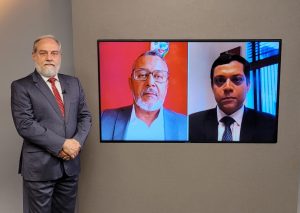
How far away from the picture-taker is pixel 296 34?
2.27 meters

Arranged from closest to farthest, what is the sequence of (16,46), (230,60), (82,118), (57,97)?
(57,97), (82,118), (230,60), (16,46)

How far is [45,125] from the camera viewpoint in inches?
76.7

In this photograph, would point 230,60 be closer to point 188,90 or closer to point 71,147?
point 188,90

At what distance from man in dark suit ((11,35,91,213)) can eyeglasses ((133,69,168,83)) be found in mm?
500

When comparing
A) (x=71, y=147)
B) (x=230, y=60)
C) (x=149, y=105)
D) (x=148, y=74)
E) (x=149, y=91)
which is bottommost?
(x=71, y=147)

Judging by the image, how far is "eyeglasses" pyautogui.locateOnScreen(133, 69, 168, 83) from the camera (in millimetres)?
2316

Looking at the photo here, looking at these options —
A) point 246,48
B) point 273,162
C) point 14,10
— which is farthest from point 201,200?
point 14,10

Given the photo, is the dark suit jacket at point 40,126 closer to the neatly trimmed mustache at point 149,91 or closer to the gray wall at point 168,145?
the gray wall at point 168,145

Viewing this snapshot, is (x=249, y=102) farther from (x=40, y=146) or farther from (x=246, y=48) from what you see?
(x=40, y=146)

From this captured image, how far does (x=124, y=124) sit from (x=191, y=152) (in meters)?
0.55

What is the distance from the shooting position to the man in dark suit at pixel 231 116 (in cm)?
230

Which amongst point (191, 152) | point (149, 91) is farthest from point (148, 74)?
point (191, 152)

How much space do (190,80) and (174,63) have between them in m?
0.17

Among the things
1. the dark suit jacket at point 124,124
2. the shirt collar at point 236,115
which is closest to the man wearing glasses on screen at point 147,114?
the dark suit jacket at point 124,124
